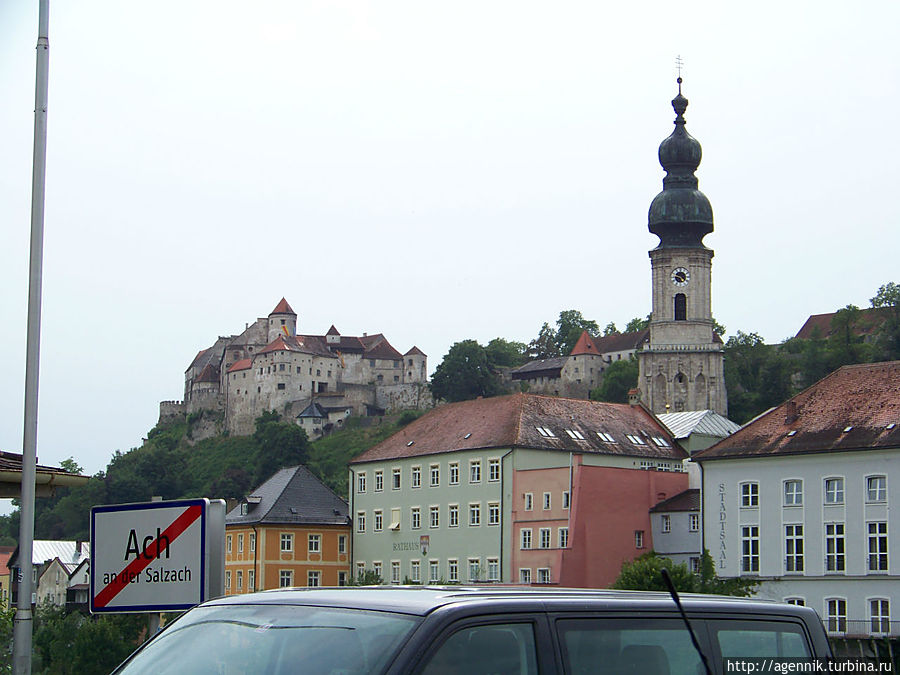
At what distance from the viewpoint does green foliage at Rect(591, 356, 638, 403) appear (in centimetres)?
14638

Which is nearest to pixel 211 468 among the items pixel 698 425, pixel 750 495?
pixel 698 425

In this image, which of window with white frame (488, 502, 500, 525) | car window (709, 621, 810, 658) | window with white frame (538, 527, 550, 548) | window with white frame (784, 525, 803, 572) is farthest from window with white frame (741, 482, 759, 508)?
car window (709, 621, 810, 658)

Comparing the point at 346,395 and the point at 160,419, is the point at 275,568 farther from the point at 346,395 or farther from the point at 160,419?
the point at 160,419

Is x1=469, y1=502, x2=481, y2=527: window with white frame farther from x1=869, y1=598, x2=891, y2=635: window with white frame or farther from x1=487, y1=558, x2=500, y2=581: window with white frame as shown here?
x1=869, y1=598, x2=891, y2=635: window with white frame

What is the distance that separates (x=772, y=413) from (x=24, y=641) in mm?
56256

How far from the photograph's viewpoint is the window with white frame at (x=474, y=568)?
233ft

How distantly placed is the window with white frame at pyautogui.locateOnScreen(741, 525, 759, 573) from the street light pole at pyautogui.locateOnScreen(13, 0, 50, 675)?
50.6m

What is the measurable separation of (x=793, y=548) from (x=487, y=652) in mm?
55425

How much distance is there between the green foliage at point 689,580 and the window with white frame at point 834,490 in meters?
4.48

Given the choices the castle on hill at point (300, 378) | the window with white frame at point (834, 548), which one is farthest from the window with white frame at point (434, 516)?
the castle on hill at point (300, 378)

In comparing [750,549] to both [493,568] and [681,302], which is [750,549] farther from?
[681,302]

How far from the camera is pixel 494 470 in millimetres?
73062

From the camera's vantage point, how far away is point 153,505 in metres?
10.5

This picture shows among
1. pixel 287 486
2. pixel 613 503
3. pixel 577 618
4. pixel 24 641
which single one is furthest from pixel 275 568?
pixel 577 618
